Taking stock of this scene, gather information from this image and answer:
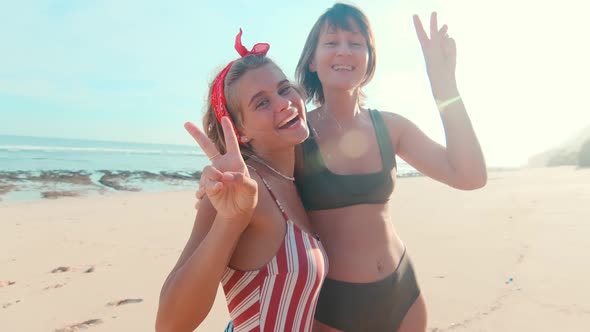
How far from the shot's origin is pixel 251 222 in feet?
5.99

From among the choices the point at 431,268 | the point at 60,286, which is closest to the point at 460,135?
the point at 431,268

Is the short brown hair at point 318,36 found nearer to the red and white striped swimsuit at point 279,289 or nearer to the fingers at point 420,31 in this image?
the fingers at point 420,31

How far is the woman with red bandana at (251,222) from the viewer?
5.43 ft

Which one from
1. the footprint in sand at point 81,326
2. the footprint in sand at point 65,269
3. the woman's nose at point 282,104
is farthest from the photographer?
the footprint in sand at point 65,269

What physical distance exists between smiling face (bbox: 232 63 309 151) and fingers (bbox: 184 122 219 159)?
35 centimetres

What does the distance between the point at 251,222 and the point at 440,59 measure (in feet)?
4.86

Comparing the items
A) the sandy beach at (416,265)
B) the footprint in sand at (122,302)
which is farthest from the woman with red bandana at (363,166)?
the footprint in sand at (122,302)

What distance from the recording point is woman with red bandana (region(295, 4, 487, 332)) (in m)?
2.36

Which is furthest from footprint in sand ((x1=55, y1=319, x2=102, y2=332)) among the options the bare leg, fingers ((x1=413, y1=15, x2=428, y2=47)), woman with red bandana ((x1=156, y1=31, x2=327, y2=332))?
fingers ((x1=413, y1=15, x2=428, y2=47))

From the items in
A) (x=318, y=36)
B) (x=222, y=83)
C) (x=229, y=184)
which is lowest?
(x=229, y=184)

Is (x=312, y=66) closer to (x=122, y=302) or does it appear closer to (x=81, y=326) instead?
(x=81, y=326)

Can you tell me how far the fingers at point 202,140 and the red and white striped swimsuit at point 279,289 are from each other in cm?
43

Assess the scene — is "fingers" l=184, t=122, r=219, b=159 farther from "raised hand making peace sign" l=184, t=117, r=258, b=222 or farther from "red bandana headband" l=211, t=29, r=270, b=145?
"red bandana headband" l=211, t=29, r=270, b=145

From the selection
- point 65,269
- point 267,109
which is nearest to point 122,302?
point 65,269
